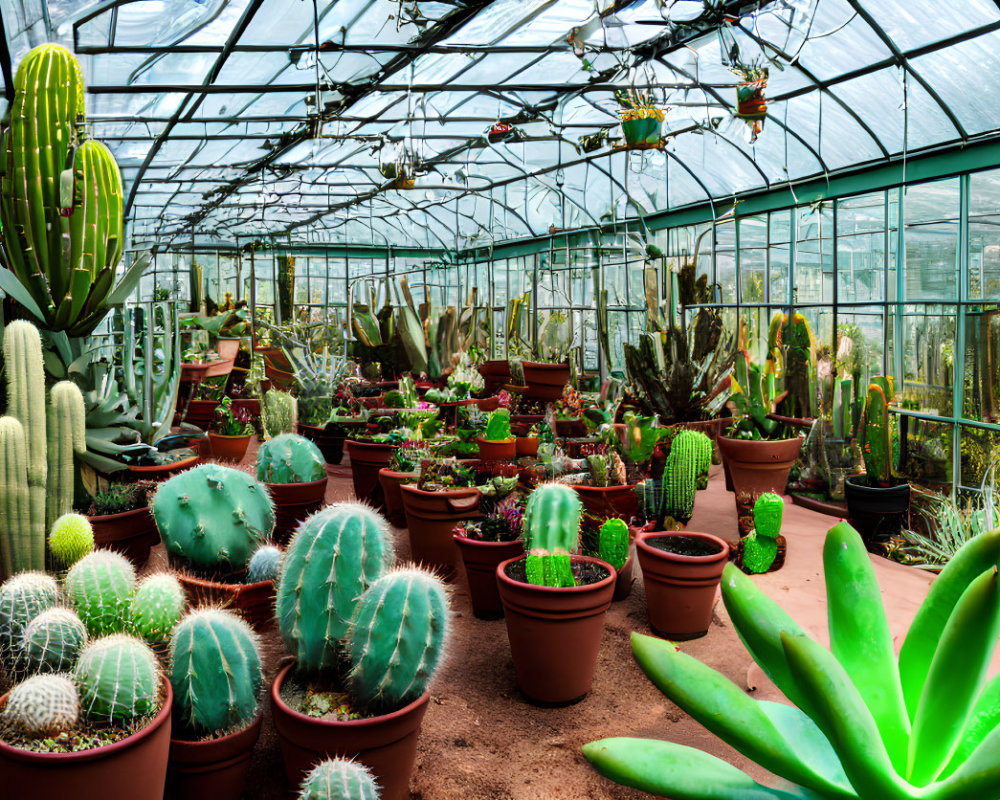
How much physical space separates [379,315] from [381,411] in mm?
4443

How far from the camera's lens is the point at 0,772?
5.30 ft

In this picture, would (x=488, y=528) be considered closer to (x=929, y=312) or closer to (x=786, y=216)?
(x=929, y=312)

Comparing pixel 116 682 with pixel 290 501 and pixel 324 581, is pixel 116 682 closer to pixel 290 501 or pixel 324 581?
pixel 324 581

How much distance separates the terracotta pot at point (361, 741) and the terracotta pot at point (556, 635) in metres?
0.73

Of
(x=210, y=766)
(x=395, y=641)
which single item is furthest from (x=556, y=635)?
(x=210, y=766)

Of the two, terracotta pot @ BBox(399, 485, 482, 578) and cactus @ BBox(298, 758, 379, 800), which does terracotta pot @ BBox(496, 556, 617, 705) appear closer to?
terracotta pot @ BBox(399, 485, 482, 578)

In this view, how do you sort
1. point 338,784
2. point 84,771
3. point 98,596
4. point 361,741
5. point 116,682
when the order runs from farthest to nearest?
point 98,596 < point 361,741 < point 116,682 < point 84,771 < point 338,784

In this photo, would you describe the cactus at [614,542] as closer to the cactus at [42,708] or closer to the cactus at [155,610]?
the cactus at [155,610]

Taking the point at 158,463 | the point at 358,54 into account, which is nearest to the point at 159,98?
the point at 358,54

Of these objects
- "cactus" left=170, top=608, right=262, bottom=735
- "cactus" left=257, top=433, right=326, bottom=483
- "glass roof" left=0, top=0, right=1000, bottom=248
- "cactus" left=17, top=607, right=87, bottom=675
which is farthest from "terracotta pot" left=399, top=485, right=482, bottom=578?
"glass roof" left=0, top=0, right=1000, bottom=248

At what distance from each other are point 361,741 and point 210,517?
1.42 meters

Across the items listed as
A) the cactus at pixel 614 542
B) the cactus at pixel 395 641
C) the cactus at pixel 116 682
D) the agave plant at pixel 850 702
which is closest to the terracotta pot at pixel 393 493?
the cactus at pixel 614 542

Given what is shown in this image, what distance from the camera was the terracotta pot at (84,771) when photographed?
62.5 inches

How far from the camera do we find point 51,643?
194cm
